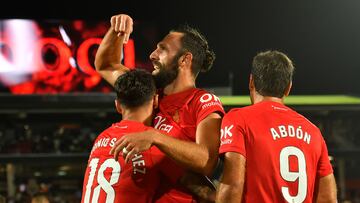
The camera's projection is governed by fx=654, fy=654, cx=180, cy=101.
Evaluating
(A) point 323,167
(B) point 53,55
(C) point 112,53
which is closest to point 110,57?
(C) point 112,53

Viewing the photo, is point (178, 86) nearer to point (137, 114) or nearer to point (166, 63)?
point (166, 63)

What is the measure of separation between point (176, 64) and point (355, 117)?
11031mm

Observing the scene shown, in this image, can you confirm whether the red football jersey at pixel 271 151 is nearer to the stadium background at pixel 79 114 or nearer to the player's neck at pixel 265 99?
the player's neck at pixel 265 99

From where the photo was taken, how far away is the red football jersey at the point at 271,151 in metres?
3.38

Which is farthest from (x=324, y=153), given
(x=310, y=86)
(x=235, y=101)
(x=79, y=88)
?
(x=310, y=86)

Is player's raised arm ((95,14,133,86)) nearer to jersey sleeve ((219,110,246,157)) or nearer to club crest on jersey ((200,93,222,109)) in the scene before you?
club crest on jersey ((200,93,222,109))

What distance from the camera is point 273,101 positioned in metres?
3.54

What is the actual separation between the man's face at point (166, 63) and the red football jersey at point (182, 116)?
109mm

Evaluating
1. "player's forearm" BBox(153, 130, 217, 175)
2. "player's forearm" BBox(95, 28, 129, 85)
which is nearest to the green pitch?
"player's forearm" BBox(95, 28, 129, 85)

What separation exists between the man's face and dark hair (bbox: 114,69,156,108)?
38 cm

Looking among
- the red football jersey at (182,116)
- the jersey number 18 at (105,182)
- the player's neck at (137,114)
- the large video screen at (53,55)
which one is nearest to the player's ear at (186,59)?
the red football jersey at (182,116)

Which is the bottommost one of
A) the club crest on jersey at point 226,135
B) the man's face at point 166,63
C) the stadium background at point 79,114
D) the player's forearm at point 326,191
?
the stadium background at point 79,114

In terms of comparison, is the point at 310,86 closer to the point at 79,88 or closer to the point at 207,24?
the point at 207,24

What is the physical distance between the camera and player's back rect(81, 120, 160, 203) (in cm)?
351
